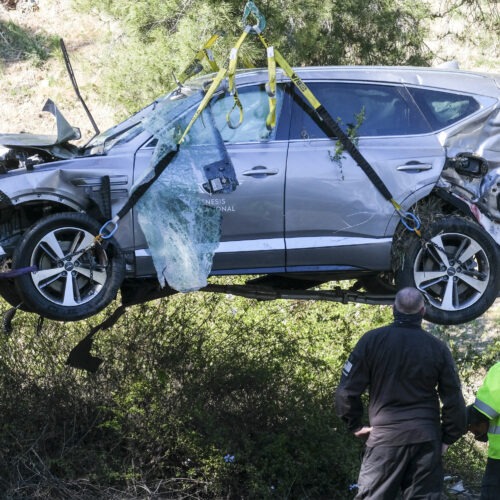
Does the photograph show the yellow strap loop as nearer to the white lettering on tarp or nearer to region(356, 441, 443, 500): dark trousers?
the white lettering on tarp

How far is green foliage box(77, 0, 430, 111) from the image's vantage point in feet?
37.3

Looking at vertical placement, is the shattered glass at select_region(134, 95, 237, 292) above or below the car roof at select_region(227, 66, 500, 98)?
below

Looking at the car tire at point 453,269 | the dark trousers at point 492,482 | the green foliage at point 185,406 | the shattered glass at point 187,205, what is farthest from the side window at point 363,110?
the green foliage at point 185,406

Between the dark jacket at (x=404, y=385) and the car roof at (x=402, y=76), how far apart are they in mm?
2055

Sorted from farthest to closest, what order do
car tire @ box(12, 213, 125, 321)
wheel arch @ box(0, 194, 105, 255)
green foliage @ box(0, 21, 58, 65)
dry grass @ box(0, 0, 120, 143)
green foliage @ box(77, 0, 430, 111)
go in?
green foliage @ box(0, 21, 58, 65), dry grass @ box(0, 0, 120, 143), green foliage @ box(77, 0, 430, 111), wheel arch @ box(0, 194, 105, 255), car tire @ box(12, 213, 125, 321)

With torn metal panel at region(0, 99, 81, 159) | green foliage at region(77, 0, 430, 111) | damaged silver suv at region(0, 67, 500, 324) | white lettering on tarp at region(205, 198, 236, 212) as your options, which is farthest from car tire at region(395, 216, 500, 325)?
green foliage at region(77, 0, 430, 111)

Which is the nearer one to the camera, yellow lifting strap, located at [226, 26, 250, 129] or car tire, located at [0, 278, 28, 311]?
yellow lifting strap, located at [226, 26, 250, 129]

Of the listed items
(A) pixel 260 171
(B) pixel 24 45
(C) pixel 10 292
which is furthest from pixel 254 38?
(B) pixel 24 45

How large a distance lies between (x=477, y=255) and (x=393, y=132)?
43.7 inches

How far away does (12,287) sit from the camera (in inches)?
274

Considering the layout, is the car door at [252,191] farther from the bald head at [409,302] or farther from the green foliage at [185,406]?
the green foliage at [185,406]

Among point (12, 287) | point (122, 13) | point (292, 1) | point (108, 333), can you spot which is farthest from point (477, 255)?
point (122, 13)

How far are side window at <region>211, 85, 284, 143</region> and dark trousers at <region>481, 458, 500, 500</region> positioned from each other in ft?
9.26

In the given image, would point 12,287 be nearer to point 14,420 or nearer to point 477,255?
point 477,255
